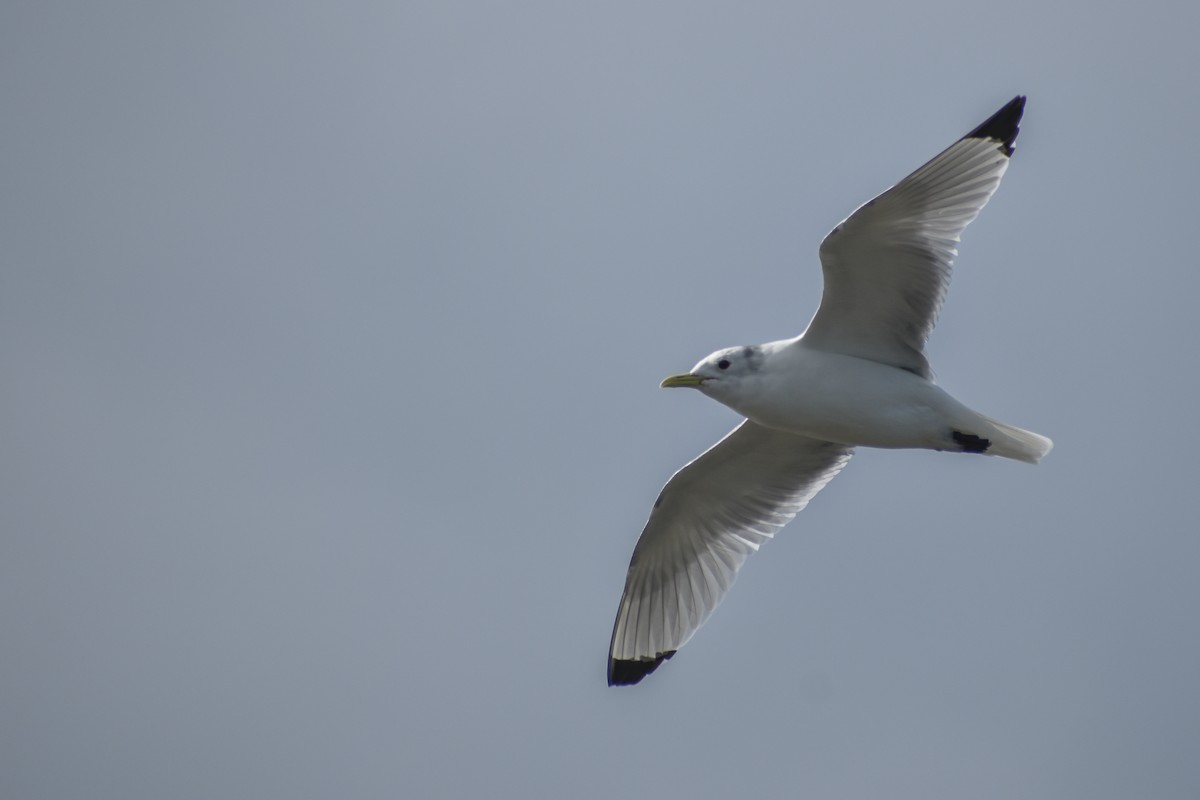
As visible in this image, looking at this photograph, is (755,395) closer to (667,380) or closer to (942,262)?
(667,380)

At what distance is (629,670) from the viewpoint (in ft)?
34.7

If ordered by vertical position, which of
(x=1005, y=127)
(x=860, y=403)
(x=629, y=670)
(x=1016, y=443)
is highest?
(x=1005, y=127)

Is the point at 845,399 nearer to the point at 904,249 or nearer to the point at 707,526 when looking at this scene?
the point at 904,249

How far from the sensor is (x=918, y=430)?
8734 millimetres

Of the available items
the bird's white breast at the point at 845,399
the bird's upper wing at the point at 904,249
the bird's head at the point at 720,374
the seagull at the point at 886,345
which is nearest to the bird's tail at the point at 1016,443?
the seagull at the point at 886,345

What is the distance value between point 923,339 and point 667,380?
1559 millimetres

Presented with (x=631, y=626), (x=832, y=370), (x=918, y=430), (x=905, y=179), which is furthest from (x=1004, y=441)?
(x=631, y=626)

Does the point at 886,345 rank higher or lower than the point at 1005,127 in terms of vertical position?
lower

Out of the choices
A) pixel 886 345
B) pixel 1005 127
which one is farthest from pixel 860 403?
pixel 1005 127

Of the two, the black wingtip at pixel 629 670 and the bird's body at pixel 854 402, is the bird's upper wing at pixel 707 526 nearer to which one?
the black wingtip at pixel 629 670

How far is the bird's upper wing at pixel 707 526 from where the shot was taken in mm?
9930

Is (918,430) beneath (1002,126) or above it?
beneath

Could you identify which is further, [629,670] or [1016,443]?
[629,670]

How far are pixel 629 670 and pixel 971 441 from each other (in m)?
3.12
